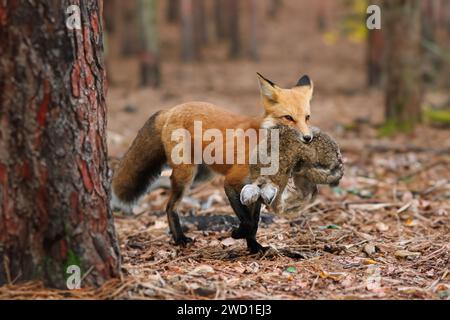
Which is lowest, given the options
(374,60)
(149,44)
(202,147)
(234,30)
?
(202,147)

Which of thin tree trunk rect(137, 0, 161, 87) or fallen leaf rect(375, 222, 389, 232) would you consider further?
thin tree trunk rect(137, 0, 161, 87)

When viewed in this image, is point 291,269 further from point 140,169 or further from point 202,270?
point 140,169

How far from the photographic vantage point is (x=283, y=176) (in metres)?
5.45

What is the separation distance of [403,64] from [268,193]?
7746 millimetres

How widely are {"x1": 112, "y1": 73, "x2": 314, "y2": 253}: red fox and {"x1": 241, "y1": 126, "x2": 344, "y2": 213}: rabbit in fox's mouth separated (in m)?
0.08

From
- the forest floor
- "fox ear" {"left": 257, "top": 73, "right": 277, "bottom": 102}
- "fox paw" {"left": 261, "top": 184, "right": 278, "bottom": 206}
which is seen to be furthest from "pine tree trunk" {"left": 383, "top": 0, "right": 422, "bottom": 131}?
"fox paw" {"left": 261, "top": 184, "right": 278, "bottom": 206}

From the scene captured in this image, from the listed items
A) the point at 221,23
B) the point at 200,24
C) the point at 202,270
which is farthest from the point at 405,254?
the point at 221,23

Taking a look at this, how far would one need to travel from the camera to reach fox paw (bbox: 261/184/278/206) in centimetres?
536

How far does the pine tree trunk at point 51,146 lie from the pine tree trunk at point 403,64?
8802 mm

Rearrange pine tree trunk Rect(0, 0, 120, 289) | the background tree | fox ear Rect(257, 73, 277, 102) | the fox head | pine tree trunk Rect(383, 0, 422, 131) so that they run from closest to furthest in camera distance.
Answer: pine tree trunk Rect(0, 0, 120, 289) < the fox head < fox ear Rect(257, 73, 277, 102) < pine tree trunk Rect(383, 0, 422, 131) < the background tree

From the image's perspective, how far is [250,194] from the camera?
17.6 ft

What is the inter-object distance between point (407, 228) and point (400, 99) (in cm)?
605

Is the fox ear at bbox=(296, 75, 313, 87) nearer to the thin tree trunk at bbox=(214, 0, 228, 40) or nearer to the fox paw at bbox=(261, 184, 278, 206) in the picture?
the fox paw at bbox=(261, 184, 278, 206)

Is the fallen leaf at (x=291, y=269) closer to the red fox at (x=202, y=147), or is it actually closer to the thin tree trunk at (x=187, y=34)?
the red fox at (x=202, y=147)
